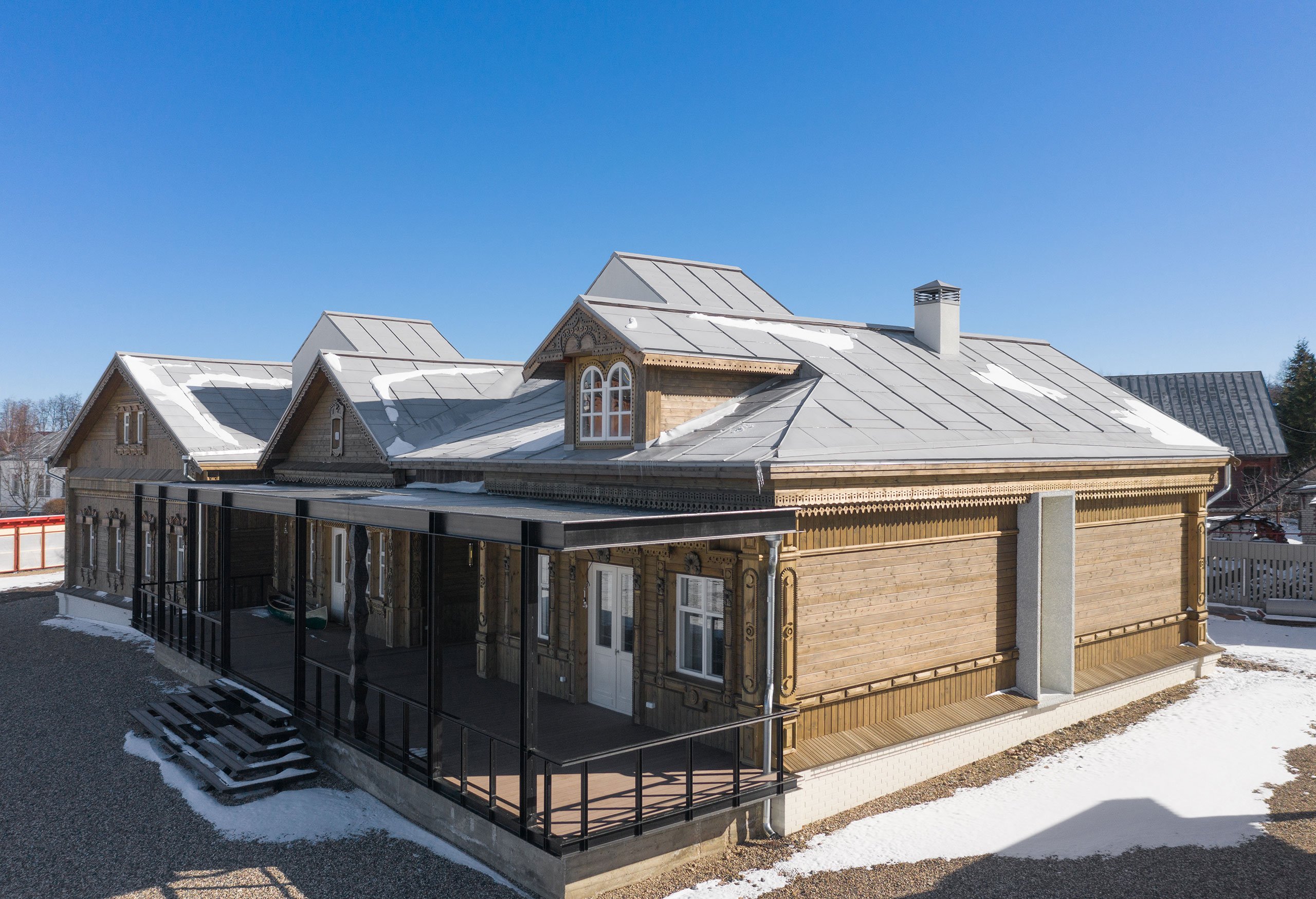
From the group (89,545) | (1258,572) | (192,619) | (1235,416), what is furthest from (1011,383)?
(89,545)

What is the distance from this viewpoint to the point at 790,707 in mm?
10312

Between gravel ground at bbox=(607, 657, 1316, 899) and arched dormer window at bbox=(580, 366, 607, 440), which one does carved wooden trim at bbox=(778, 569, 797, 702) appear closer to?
gravel ground at bbox=(607, 657, 1316, 899)

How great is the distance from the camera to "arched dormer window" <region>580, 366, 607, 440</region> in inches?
530

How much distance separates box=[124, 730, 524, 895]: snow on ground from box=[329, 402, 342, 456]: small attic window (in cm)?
923

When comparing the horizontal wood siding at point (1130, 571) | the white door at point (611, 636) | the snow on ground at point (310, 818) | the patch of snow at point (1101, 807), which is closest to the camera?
the patch of snow at point (1101, 807)

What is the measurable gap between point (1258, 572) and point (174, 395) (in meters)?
29.4

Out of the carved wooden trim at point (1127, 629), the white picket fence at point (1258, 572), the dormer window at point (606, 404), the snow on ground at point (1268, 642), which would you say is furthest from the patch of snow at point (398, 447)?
the white picket fence at point (1258, 572)

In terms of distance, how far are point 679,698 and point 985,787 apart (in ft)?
14.0

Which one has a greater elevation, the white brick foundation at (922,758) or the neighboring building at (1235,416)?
the neighboring building at (1235,416)

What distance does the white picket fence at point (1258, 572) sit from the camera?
21656 mm

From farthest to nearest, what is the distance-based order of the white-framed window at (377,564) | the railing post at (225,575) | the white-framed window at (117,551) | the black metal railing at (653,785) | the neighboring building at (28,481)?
the neighboring building at (28,481) < the white-framed window at (117,551) < the white-framed window at (377,564) < the railing post at (225,575) < the black metal railing at (653,785)

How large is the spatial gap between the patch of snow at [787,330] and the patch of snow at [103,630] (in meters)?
16.2

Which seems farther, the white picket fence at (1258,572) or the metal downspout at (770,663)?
the white picket fence at (1258,572)

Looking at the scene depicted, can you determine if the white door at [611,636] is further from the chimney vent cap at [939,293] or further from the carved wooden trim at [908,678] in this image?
Result: the chimney vent cap at [939,293]
